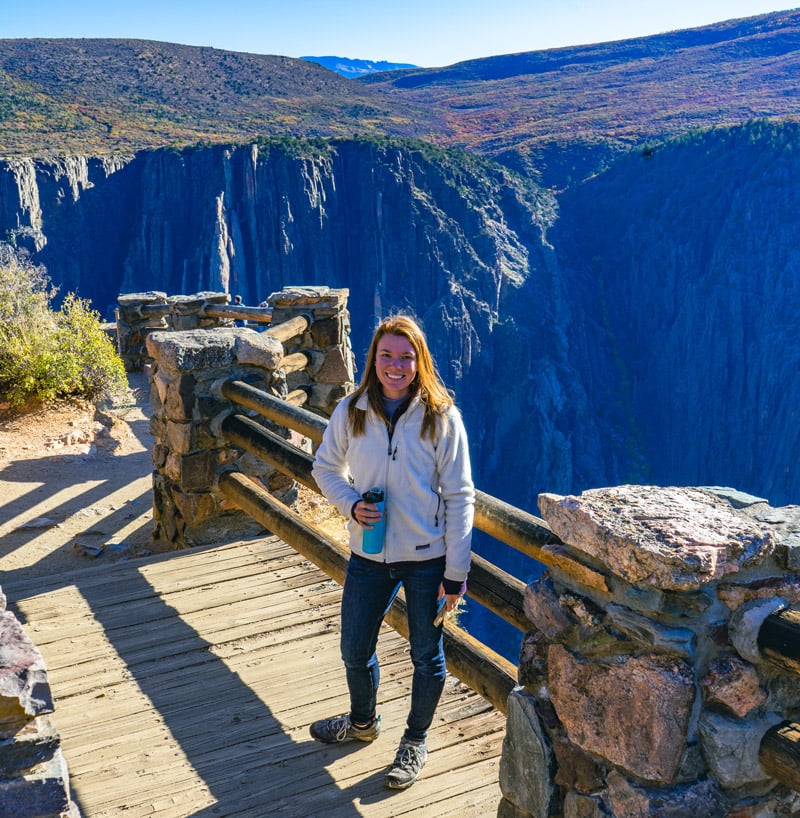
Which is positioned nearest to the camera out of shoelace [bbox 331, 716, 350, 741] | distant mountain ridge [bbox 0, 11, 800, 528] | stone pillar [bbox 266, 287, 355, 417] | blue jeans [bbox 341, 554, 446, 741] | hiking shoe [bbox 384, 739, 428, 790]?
blue jeans [bbox 341, 554, 446, 741]

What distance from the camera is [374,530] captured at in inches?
98.8

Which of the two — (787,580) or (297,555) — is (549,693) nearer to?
(787,580)

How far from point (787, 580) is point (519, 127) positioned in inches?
2481

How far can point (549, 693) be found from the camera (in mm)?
2084

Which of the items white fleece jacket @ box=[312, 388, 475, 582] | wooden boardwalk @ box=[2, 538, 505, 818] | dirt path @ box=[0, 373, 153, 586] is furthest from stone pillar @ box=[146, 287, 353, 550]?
white fleece jacket @ box=[312, 388, 475, 582]

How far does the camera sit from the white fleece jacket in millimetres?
2492

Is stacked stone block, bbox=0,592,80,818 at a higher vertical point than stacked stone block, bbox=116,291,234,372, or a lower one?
higher

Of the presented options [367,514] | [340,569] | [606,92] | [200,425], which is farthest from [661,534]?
[606,92]

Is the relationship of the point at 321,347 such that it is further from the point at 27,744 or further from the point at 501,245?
the point at 501,245

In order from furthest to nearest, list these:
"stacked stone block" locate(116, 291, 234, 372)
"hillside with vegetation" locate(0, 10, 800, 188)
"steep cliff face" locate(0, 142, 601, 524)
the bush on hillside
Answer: "hillside with vegetation" locate(0, 10, 800, 188), "steep cliff face" locate(0, 142, 601, 524), "stacked stone block" locate(116, 291, 234, 372), the bush on hillside

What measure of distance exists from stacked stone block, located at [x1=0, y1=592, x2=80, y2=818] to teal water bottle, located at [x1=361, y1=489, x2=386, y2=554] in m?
0.98

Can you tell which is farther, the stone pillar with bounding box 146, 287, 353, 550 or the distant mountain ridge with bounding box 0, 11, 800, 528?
the distant mountain ridge with bounding box 0, 11, 800, 528

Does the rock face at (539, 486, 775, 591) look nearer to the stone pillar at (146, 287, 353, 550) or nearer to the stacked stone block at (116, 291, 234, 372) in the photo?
the stone pillar at (146, 287, 353, 550)

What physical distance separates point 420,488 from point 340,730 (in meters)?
1.05
